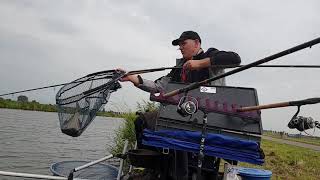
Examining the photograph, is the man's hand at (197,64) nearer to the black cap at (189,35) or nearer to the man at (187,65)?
the man at (187,65)

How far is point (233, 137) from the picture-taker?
3891mm

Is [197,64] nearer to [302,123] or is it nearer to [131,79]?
[131,79]

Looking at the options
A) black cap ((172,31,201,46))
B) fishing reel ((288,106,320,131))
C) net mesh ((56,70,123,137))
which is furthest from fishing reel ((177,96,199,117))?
black cap ((172,31,201,46))

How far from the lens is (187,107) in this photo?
3.69m

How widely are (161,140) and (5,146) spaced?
13334 mm

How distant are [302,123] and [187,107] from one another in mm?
986

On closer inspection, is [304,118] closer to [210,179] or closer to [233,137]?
[233,137]

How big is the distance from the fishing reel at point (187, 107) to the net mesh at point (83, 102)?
96 centimetres

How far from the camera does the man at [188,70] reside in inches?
168

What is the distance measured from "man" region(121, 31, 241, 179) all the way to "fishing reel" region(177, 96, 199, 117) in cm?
Result: 44

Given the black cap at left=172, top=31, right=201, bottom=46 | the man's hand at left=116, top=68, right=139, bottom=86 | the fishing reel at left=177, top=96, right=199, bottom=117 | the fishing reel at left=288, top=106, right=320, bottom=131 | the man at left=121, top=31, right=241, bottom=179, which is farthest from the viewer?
the black cap at left=172, top=31, right=201, bottom=46

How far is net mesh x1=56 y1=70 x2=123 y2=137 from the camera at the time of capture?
4309mm

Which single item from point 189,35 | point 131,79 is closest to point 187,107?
point 131,79

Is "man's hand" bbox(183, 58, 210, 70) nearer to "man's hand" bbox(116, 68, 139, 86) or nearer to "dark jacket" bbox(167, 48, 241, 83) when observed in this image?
"dark jacket" bbox(167, 48, 241, 83)
